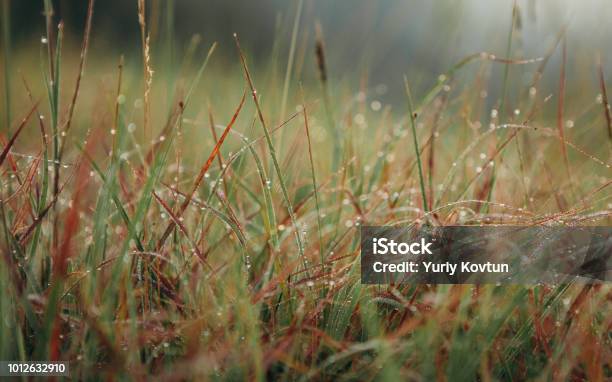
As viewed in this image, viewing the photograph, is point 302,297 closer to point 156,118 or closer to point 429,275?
point 429,275

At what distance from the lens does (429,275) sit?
89 centimetres

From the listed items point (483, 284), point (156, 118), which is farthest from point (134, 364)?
point (156, 118)

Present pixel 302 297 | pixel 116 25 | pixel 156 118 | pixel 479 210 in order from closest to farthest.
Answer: pixel 302 297
pixel 479 210
pixel 156 118
pixel 116 25

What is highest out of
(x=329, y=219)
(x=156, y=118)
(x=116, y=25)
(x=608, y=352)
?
(x=116, y=25)

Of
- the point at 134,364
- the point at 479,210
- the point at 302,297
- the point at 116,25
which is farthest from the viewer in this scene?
the point at 116,25

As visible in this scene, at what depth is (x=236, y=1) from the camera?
17.9ft

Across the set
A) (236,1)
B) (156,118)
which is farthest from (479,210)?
(236,1)

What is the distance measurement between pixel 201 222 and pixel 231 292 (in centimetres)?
13

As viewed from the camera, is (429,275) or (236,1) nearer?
(429,275)

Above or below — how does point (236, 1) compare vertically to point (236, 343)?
above

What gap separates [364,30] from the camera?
268 cm

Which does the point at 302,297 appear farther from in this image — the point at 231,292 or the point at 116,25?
the point at 116,25

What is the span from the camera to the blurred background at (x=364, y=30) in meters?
1.65

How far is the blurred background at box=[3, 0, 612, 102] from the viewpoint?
1.65 m
